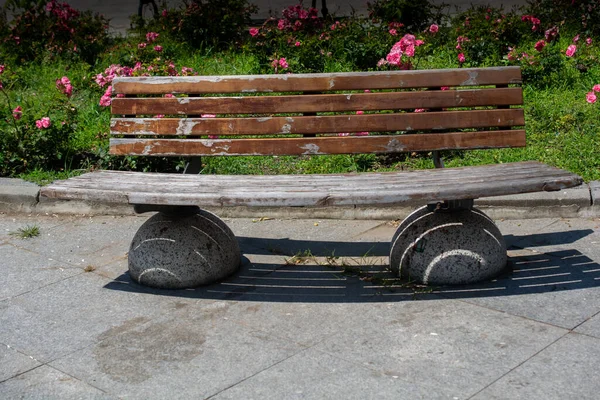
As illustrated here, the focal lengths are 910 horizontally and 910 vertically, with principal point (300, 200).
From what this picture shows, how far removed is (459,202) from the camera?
4.60 m

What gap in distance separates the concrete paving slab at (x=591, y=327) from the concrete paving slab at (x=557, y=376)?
63 millimetres

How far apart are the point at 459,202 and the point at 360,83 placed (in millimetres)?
926

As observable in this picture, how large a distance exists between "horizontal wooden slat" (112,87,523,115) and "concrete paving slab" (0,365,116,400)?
6.09 feet

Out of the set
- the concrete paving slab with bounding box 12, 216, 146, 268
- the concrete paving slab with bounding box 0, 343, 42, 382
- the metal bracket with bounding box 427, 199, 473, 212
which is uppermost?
the metal bracket with bounding box 427, 199, 473, 212

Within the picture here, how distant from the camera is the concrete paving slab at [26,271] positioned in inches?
193

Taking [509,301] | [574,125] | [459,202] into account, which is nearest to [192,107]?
[459,202]

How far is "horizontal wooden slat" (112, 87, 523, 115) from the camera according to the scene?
16.6ft

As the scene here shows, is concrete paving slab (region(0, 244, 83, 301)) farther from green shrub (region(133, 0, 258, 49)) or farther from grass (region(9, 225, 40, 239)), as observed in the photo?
green shrub (region(133, 0, 258, 49))

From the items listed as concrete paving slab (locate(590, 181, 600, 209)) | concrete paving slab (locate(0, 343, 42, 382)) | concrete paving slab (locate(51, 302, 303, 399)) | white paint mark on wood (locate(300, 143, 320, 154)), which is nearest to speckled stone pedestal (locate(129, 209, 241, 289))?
concrete paving slab (locate(51, 302, 303, 399))

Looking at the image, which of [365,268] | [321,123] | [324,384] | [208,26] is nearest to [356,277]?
[365,268]

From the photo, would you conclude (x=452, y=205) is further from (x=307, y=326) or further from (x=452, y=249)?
(x=307, y=326)

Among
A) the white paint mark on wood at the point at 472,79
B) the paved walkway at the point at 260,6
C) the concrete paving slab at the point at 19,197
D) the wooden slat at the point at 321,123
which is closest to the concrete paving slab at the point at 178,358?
the wooden slat at the point at 321,123

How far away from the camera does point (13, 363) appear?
399 cm

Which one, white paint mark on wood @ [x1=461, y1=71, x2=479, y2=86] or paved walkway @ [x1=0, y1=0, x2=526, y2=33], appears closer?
white paint mark on wood @ [x1=461, y1=71, x2=479, y2=86]
